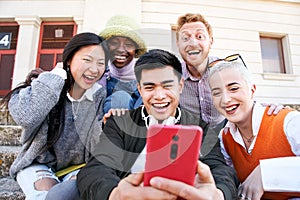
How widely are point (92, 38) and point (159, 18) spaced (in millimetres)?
3223

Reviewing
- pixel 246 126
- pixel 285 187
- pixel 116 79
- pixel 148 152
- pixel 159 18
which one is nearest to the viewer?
pixel 148 152

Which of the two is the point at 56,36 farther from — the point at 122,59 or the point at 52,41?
the point at 122,59

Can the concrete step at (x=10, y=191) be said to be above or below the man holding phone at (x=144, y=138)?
below

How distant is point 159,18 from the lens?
4027mm

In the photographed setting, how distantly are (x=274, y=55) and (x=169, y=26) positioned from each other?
2.09 m

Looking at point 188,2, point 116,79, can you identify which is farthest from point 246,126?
point 188,2

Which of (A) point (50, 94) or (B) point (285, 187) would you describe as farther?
(A) point (50, 94)

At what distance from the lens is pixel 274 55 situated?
4.45 meters

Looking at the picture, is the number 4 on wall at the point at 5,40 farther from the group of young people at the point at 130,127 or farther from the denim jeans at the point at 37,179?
the denim jeans at the point at 37,179

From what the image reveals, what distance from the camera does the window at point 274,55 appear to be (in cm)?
438

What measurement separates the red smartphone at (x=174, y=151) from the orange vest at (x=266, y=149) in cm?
44

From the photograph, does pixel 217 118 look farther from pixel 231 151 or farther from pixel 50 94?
pixel 50 94

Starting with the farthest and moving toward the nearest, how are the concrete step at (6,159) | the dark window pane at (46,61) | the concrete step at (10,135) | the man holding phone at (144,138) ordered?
the dark window pane at (46,61), the concrete step at (10,135), the concrete step at (6,159), the man holding phone at (144,138)

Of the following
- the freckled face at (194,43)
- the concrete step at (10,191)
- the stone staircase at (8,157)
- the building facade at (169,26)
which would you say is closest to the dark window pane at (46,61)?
the building facade at (169,26)
